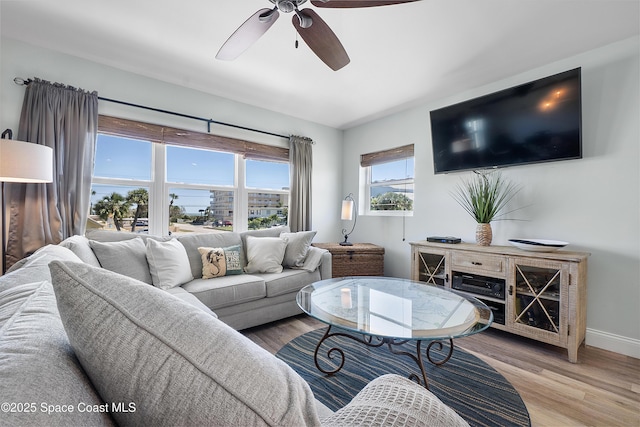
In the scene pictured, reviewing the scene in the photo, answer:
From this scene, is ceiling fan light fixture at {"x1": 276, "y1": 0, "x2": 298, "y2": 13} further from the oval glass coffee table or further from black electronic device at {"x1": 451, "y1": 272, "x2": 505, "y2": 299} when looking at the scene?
black electronic device at {"x1": 451, "y1": 272, "x2": 505, "y2": 299}

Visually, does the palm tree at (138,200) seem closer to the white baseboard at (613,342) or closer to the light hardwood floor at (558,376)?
the light hardwood floor at (558,376)

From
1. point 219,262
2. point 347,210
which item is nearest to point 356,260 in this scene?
point 347,210

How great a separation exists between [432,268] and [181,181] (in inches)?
117

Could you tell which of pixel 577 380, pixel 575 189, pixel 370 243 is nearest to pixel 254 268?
pixel 370 243

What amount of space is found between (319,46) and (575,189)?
8.17ft

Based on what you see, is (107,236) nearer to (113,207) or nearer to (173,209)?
(113,207)

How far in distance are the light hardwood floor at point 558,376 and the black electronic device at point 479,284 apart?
39 cm

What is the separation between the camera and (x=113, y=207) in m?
2.73

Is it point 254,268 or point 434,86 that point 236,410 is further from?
point 434,86

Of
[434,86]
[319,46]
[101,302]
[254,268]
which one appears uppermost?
[434,86]

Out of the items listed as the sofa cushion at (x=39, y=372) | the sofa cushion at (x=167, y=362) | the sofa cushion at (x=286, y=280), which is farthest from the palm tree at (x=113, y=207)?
the sofa cushion at (x=167, y=362)

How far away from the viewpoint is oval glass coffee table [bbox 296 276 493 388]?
1386mm

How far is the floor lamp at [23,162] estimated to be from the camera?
1711mm

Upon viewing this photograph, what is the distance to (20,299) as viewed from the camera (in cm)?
61
